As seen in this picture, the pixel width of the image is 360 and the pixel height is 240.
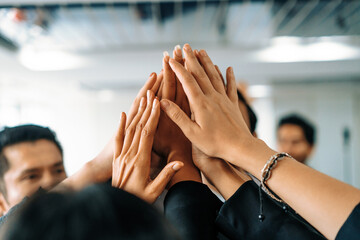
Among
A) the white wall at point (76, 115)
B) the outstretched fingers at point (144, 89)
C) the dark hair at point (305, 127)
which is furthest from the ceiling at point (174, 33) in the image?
the white wall at point (76, 115)

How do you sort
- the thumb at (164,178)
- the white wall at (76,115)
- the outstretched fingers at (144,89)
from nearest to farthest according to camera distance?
1. the thumb at (164,178)
2. the outstretched fingers at (144,89)
3. the white wall at (76,115)

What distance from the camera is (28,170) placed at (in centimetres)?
97

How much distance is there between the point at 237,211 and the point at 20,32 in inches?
63.3

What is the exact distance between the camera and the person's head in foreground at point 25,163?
3.15 ft

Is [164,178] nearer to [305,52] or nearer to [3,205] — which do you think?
[3,205]

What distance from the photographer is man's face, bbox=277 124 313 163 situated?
204 centimetres

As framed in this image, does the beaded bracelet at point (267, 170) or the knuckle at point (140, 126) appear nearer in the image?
the beaded bracelet at point (267, 170)

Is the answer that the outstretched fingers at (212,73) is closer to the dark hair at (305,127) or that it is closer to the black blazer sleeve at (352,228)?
the black blazer sleeve at (352,228)

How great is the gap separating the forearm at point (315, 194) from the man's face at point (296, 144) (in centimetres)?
171

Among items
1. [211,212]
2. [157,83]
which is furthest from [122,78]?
[211,212]

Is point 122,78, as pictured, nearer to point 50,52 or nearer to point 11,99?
A: point 50,52

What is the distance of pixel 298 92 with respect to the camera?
346 cm

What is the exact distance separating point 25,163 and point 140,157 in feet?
2.05

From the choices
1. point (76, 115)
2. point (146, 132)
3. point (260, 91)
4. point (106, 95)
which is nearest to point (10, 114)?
point (76, 115)
